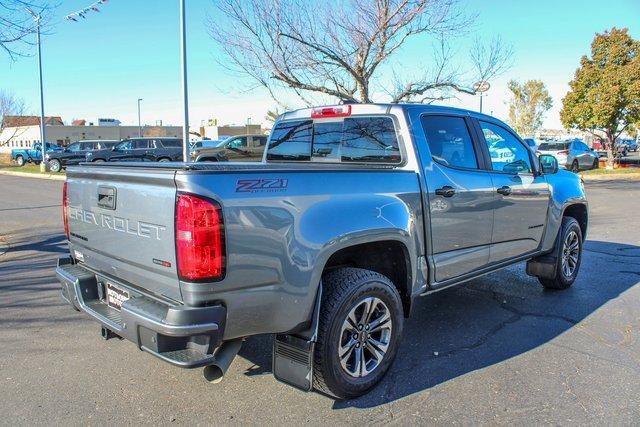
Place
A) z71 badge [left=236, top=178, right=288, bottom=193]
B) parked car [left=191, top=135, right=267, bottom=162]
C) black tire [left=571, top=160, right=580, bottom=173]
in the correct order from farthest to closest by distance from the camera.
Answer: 1. black tire [left=571, top=160, right=580, bottom=173]
2. parked car [left=191, top=135, right=267, bottom=162]
3. z71 badge [left=236, top=178, right=288, bottom=193]

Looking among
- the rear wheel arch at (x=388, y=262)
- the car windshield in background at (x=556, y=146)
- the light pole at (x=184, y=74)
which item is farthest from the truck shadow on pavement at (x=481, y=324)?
the car windshield in background at (x=556, y=146)

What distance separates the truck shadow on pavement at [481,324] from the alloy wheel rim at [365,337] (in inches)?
8.4

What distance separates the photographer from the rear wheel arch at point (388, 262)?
366 cm

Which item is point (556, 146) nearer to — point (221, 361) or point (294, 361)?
point (294, 361)

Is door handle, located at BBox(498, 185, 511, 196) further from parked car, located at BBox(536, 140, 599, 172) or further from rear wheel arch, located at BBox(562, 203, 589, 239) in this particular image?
parked car, located at BBox(536, 140, 599, 172)

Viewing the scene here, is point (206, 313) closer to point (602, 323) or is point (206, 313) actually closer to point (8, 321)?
point (8, 321)

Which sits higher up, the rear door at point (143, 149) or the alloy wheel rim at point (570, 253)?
the rear door at point (143, 149)

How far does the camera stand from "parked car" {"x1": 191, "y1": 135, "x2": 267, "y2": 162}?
2388 cm

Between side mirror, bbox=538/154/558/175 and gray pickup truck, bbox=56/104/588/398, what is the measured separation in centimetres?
65

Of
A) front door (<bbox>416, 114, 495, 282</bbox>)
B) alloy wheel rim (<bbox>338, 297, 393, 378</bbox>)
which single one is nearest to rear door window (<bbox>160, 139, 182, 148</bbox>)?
front door (<bbox>416, 114, 495, 282</bbox>)

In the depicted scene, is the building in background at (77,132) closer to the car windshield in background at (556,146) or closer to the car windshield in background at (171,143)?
the car windshield in background at (171,143)

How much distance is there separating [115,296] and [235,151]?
834 inches

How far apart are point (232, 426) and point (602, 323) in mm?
3619

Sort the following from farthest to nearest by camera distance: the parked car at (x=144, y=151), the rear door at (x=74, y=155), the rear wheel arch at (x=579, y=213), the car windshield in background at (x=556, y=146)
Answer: the rear door at (x=74, y=155), the parked car at (x=144, y=151), the car windshield in background at (x=556, y=146), the rear wheel arch at (x=579, y=213)
